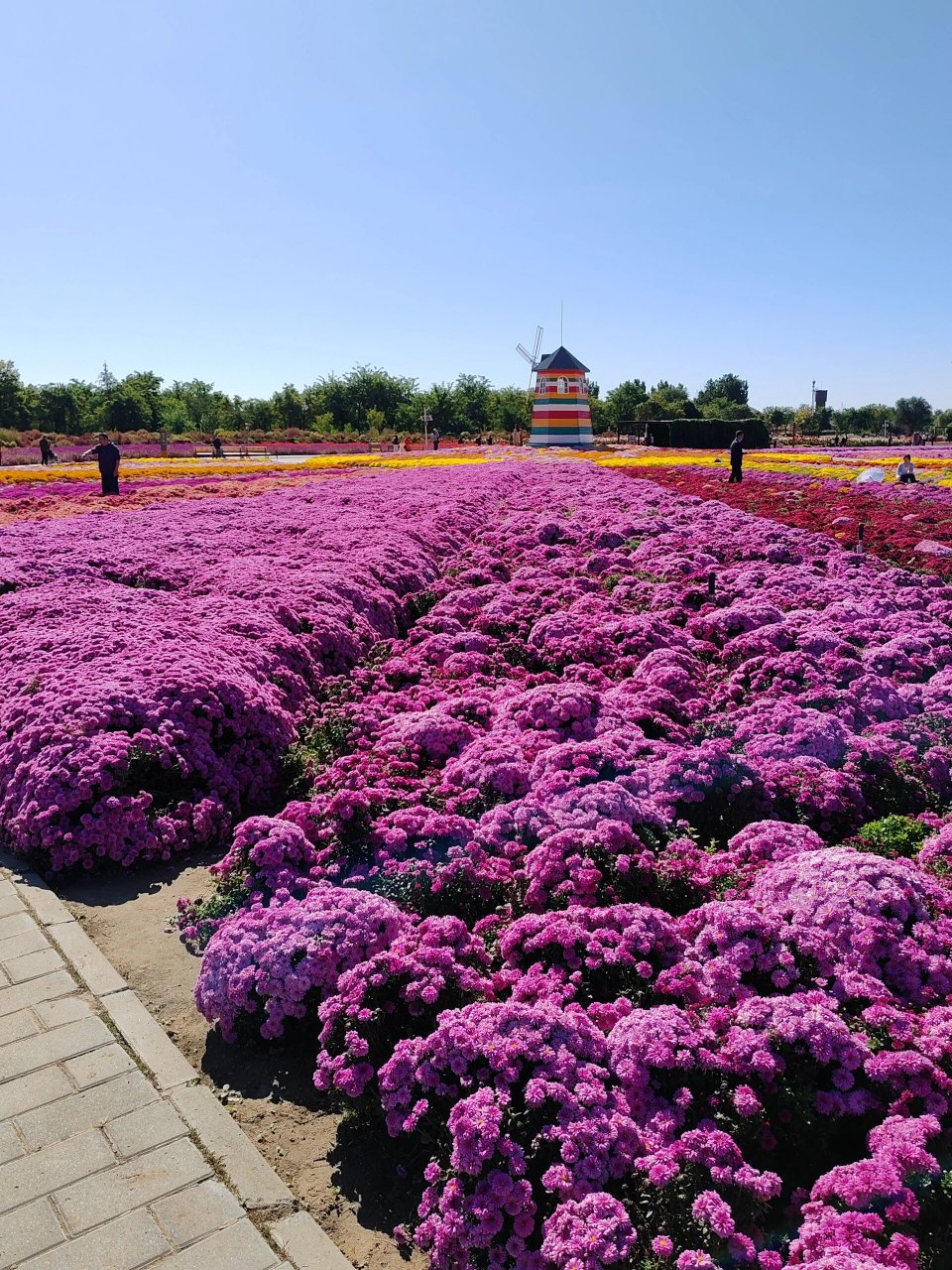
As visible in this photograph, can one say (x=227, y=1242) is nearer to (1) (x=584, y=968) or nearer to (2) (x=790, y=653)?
(1) (x=584, y=968)

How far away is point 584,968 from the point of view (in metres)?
4.74

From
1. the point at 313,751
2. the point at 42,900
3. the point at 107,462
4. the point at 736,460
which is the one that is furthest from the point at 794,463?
the point at 42,900

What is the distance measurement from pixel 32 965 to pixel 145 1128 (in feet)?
5.57

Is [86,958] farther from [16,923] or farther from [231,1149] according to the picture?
[231,1149]

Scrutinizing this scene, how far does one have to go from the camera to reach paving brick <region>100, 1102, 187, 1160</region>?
4020 mm

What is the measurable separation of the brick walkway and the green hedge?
5901 centimetres

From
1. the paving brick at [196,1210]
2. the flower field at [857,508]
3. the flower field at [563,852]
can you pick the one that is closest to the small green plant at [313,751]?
the flower field at [563,852]

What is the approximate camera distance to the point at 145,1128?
414 centimetres

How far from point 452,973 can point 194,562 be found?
→ 10446 mm

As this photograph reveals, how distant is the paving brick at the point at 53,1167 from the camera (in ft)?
12.3

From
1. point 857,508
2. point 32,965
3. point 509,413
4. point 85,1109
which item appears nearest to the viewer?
point 85,1109

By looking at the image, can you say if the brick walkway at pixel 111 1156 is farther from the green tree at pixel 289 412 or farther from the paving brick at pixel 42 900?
the green tree at pixel 289 412

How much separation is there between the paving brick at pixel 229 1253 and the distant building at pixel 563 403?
5297 cm

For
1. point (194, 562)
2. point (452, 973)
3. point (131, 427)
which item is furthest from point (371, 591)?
point (131, 427)
